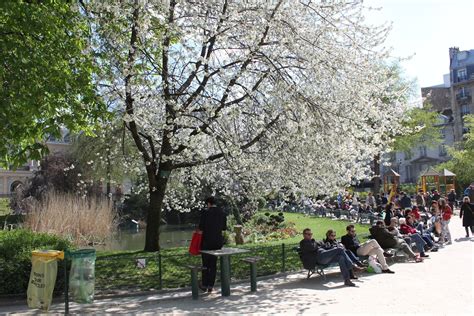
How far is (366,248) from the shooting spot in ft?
35.9

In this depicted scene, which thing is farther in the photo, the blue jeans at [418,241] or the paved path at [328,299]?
the blue jeans at [418,241]

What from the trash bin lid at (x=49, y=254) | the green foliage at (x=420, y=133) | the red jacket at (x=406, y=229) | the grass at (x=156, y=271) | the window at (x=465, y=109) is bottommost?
the grass at (x=156, y=271)

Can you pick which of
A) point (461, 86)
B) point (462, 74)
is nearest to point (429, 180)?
point (461, 86)

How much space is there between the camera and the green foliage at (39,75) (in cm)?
934

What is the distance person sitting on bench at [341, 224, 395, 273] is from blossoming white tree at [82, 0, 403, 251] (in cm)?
248

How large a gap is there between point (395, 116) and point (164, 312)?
31.0ft

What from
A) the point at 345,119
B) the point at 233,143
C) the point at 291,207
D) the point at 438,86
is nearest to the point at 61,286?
the point at 233,143

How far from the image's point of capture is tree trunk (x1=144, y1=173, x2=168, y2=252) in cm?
1412

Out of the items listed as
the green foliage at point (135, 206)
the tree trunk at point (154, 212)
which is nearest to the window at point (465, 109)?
the green foliage at point (135, 206)

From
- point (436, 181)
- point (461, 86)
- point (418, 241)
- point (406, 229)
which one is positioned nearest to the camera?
point (418, 241)

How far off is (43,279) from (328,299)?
192 inches

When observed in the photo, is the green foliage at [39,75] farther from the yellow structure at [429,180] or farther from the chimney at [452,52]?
the chimney at [452,52]

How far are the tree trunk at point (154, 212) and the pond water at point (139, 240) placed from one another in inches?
238

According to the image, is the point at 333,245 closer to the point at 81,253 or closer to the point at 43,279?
the point at 81,253
